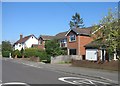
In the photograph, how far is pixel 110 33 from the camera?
24406mm

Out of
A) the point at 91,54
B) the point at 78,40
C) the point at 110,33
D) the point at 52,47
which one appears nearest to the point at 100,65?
the point at 110,33

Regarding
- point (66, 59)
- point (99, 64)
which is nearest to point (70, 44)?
point (66, 59)

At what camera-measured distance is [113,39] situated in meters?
24.0

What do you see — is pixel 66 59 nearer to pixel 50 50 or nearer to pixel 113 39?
pixel 50 50

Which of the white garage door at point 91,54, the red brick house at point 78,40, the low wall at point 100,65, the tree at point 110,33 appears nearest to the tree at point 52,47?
the red brick house at point 78,40

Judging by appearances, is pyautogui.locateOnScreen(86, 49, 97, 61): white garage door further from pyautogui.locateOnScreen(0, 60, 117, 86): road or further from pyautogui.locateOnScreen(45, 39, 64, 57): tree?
pyautogui.locateOnScreen(0, 60, 117, 86): road

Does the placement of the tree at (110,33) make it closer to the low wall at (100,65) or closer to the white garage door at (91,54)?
the low wall at (100,65)

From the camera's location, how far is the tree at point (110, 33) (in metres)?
23.1

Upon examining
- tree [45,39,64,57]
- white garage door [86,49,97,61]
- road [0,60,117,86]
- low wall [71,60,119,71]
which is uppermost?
tree [45,39,64,57]

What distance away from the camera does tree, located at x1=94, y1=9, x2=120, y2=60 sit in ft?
75.9

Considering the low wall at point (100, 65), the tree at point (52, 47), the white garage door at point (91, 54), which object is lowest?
the low wall at point (100, 65)

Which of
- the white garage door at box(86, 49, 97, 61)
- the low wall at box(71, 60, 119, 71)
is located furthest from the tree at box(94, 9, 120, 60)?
the white garage door at box(86, 49, 97, 61)

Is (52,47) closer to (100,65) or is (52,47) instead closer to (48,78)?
(100,65)

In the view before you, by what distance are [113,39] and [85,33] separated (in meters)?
23.3
